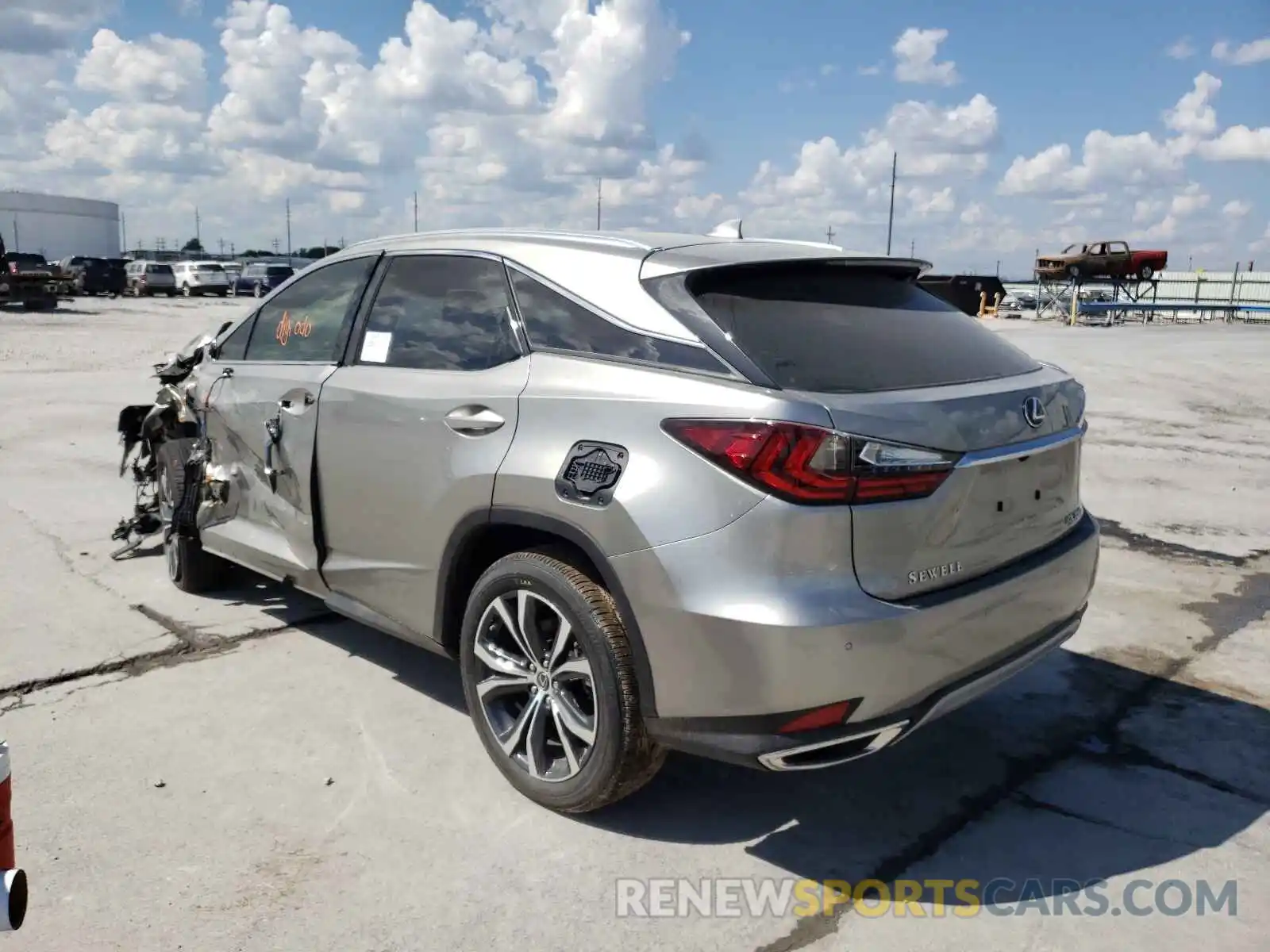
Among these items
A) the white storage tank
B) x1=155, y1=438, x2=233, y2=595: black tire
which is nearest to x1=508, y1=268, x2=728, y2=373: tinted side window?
x1=155, y1=438, x2=233, y2=595: black tire

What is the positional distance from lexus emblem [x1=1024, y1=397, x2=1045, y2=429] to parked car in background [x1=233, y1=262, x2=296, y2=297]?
45.4 m

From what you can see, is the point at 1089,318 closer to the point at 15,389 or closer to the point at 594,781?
the point at 15,389

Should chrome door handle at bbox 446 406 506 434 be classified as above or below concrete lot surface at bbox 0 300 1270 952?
above

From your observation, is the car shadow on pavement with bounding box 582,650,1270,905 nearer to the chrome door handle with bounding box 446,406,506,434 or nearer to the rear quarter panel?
the rear quarter panel

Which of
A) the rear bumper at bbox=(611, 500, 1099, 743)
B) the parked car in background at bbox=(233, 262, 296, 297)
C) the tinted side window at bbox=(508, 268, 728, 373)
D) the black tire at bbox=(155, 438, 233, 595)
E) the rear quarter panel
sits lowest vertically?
the black tire at bbox=(155, 438, 233, 595)

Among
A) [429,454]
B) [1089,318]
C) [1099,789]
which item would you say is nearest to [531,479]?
[429,454]

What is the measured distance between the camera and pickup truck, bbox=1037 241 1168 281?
3997cm

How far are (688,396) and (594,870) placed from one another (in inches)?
54.7

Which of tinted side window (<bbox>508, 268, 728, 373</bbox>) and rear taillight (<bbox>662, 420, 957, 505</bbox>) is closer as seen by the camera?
rear taillight (<bbox>662, 420, 957, 505</bbox>)

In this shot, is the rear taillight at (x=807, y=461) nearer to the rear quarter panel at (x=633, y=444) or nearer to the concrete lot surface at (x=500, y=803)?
the rear quarter panel at (x=633, y=444)

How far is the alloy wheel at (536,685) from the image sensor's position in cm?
326

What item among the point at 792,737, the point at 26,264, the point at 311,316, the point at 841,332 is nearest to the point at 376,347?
the point at 311,316

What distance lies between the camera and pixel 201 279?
4616 cm

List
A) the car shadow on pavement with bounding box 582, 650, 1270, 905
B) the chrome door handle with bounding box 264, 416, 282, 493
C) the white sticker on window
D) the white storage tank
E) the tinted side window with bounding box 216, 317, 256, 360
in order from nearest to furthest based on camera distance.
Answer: the car shadow on pavement with bounding box 582, 650, 1270, 905 → the white sticker on window → the chrome door handle with bounding box 264, 416, 282, 493 → the tinted side window with bounding box 216, 317, 256, 360 → the white storage tank
